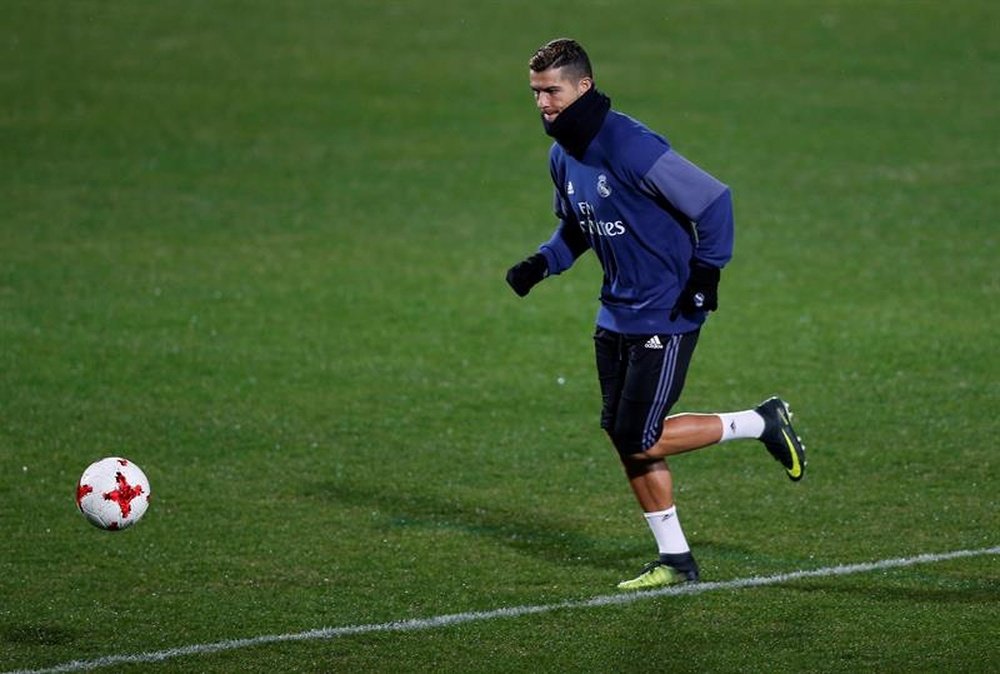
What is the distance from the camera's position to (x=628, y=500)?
10.2 m

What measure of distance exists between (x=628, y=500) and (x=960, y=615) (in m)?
2.58

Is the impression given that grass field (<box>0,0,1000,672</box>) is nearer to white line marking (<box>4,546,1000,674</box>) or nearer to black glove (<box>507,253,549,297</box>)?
white line marking (<box>4,546,1000,674</box>)

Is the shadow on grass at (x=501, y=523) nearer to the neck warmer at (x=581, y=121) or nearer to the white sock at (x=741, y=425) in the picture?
the white sock at (x=741, y=425)

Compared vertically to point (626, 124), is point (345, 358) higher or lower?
higher

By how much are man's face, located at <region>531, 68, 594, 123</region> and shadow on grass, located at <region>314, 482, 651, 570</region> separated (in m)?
2.40

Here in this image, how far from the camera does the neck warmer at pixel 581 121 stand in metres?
8.35

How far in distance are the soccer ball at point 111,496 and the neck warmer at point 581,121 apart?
2694mm

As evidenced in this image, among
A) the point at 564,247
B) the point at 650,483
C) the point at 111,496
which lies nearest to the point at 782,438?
the point at 650,483

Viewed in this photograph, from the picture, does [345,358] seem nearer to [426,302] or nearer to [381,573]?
[426,302]

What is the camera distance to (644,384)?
337 inches

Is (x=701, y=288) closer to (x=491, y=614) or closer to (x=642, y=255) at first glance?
(x=642, y=255)

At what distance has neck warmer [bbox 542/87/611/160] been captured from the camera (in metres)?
8.35

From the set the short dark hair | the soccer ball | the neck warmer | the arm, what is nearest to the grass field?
the soccer ball

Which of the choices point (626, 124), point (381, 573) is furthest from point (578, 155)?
point (381, 573)
